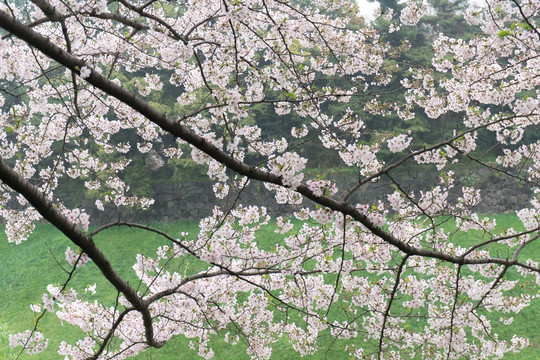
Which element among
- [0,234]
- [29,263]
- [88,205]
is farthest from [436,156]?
[0,234]

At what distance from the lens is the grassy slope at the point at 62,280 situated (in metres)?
6.84

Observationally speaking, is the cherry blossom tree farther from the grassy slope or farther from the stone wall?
the stone wall

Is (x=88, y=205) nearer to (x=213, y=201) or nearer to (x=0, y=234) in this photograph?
(x=0, y=234)

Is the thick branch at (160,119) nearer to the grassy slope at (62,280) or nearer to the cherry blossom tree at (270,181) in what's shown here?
the cherry blossom tree at (270,181)

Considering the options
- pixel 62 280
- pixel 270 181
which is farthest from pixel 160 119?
pixel 62 280

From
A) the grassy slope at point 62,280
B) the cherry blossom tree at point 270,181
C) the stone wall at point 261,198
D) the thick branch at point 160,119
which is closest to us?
the thick branch at point 160,119

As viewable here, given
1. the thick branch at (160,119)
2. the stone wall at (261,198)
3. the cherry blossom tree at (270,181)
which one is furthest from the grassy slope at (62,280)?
the thick branch at (160,119)

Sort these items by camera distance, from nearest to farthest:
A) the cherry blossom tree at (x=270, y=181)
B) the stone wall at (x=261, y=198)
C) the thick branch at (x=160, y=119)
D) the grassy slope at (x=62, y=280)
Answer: the thick branch at (x=160, y=119) < the cherry blossom tree at (x=270, y=181) < the grassy slope at (x=62, y=280) < the stone wall at (x=261, y=198)

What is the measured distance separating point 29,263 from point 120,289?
10.0 meters

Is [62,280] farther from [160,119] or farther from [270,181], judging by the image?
[270,181]

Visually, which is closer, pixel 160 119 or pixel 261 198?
pixel 160 119

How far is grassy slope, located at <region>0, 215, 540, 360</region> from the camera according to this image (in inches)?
269

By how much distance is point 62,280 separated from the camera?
10.1 m

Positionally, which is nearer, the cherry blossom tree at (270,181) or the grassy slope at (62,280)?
the cherry blossom tree at (270,181)
